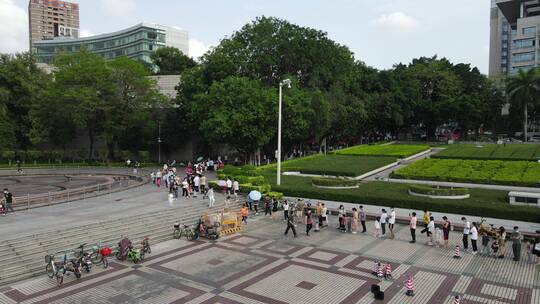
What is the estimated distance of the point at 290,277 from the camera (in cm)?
1536

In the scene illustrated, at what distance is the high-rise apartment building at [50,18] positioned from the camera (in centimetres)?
18038

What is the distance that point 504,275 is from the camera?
15594 millimetres

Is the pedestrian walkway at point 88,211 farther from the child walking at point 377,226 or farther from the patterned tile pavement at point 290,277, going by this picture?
→ the child walking at point 377,226

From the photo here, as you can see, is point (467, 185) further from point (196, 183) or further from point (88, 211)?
point (88, 211)

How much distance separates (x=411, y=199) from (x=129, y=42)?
12376 centimetres

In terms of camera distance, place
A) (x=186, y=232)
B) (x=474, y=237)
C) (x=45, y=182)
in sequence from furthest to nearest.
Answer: (x=45, y=182), (x=186, y=232), (x=474, y=237)

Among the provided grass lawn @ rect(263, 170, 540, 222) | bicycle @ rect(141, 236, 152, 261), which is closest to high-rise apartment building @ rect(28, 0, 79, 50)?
grass lawn @ rect(263, 170, 540, 222)

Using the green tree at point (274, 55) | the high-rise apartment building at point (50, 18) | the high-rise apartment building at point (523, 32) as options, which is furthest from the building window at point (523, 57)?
the high-rise apartment building at point (50, 18)

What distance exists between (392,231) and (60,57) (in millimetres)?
55191

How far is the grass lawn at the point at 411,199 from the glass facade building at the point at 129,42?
351 feet

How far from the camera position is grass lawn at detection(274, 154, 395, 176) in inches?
1447

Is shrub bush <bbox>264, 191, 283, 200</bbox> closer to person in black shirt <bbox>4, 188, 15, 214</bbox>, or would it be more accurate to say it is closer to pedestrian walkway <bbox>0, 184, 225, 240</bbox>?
pedestrian walkway <bbox>0, 184, 225, 240</bbox>

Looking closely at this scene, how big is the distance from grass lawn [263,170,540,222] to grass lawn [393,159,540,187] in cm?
261

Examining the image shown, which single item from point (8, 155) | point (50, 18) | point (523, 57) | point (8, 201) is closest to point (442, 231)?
point (8, 201)
